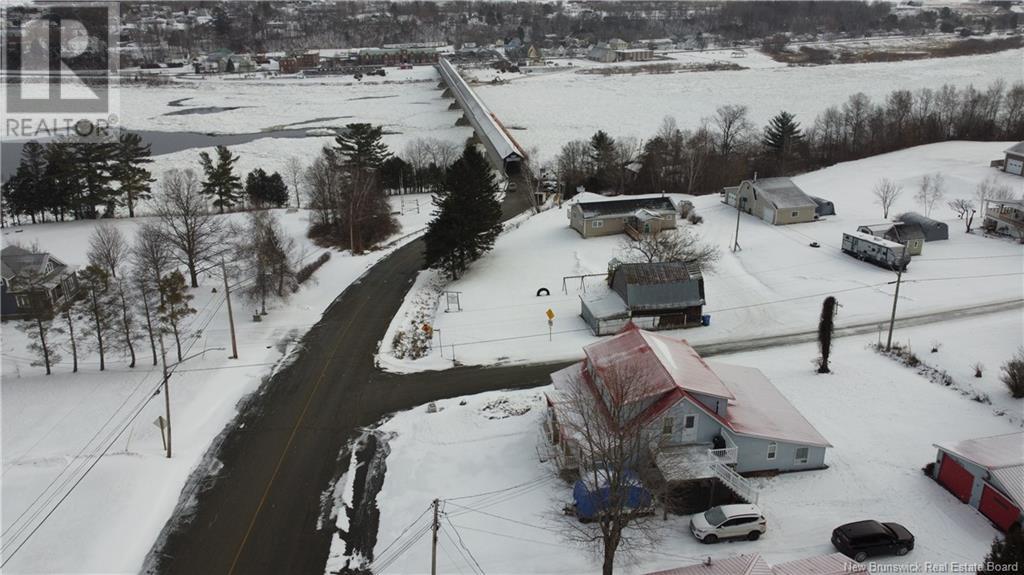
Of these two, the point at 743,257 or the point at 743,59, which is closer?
the point at 743,257

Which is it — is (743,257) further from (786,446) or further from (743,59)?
(743,59)

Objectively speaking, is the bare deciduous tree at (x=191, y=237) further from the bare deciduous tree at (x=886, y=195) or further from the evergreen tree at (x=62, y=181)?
the bare deciduous tree at (x=886, y=195)

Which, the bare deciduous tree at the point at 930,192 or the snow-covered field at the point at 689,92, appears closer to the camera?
the bare deciduous tree at the point at 930,192

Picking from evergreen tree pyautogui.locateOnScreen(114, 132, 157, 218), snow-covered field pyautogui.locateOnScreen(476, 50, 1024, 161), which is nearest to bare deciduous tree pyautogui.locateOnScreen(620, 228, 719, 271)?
snow-covered field pyautogui.locateOnScreen(476, 50, 1024, 161)

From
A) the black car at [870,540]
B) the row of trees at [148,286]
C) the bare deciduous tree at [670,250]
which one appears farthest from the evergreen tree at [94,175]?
the black car at [870,540]

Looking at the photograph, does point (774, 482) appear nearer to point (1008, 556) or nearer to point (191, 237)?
point (1008, 556)

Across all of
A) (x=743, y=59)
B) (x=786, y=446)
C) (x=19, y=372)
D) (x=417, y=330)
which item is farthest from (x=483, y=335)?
(x=743, y=59)

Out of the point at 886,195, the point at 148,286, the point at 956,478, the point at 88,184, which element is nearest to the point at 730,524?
the point at 956,478
